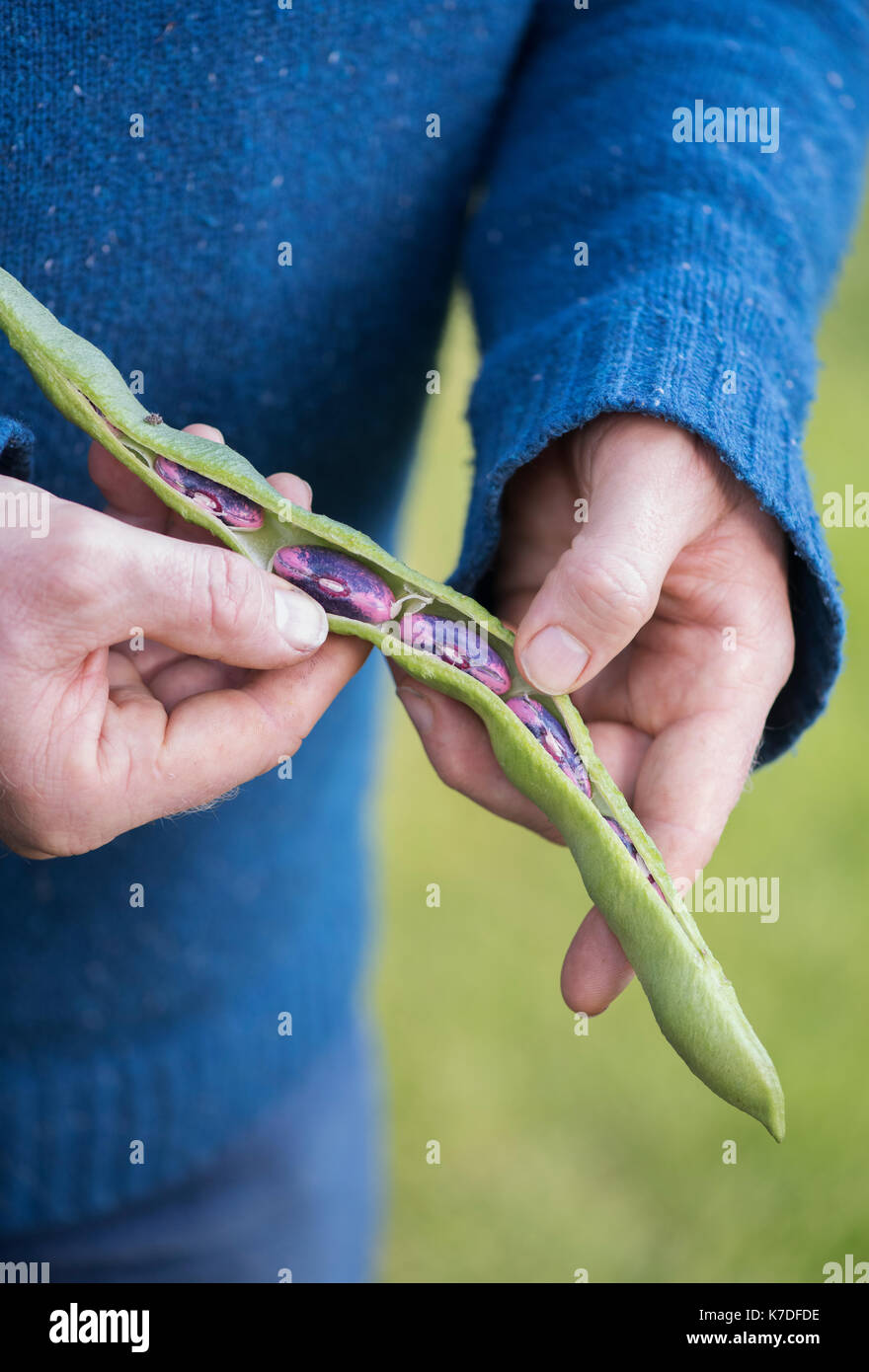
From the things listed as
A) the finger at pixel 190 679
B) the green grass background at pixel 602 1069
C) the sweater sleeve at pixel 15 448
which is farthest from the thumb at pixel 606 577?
the green grass background at pixel 602 1069

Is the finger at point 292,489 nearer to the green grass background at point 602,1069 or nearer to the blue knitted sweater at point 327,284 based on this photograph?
the blue knitted sweater at point 327,284

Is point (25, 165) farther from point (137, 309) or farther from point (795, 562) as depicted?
point (795, 562)

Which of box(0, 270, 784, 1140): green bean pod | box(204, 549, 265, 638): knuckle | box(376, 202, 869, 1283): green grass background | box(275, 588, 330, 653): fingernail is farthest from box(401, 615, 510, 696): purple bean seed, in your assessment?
box(376, 202, 869, 1283): green grass background

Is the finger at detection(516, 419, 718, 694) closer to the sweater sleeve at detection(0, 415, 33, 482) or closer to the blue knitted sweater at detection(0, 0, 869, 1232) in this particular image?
the blue knitted sweater at detection(0, 0, 869, 1232)

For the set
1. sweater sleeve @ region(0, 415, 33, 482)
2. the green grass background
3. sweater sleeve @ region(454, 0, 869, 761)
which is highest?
sweater sleeve @ region(454, 0, 869, 761)

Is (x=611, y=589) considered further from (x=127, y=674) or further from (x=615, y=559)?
(x=127, y=674)

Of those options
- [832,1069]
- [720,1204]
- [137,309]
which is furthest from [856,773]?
[137,309]
